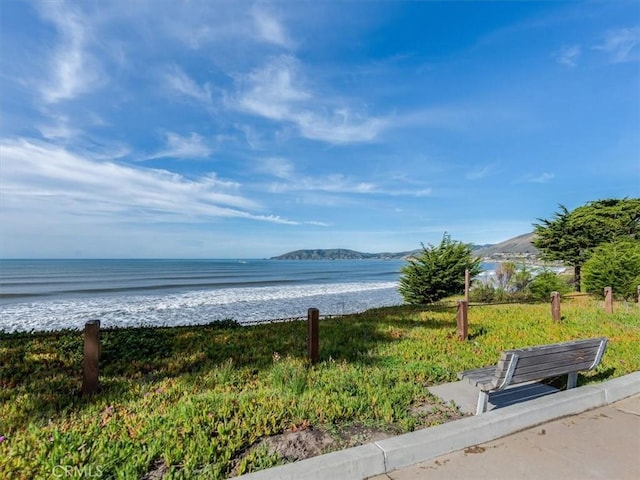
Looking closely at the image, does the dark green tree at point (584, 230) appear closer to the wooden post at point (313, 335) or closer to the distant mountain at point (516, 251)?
the distant mountain at point (516, 251)

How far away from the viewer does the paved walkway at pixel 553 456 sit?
267 centimetres

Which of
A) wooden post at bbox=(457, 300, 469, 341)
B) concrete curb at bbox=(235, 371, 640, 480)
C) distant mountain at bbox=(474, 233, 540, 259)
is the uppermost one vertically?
distant mountain at bbox=(474, 233, 540, 259)

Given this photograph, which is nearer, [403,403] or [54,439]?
[54,439]

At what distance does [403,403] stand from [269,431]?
4.78 feet

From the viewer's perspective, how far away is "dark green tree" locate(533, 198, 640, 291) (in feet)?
76.4

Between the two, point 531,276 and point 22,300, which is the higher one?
A: point 531,276

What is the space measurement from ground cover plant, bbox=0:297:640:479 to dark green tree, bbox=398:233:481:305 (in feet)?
41.1

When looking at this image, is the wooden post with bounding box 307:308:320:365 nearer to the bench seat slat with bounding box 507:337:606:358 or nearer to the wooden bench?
the wooden bench

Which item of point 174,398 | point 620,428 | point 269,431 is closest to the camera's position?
point 269,431

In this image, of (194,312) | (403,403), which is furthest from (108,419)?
(194,312)

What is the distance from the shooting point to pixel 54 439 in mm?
2973

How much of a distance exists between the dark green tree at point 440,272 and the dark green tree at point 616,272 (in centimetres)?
558

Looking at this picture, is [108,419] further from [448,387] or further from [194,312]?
[194,312]

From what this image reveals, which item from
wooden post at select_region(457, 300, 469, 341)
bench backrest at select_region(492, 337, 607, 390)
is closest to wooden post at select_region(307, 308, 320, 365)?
bench backrest at select_region(492, 337, 607, 390)
